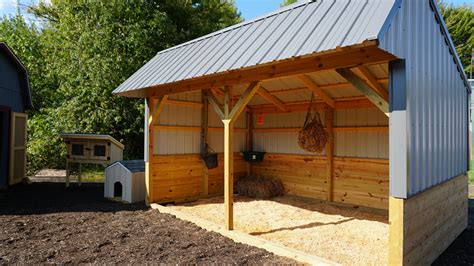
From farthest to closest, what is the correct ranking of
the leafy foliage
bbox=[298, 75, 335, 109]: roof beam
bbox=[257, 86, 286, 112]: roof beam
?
1. the leafy foliage
2. bbox=[257, 86, 286, 112]: roof beam
3. bbox=[298, 75, 335, 109]: roof beam

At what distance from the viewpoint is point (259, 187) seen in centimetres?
749

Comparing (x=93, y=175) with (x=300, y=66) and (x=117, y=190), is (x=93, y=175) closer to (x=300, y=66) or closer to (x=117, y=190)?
(x=117, y=190)

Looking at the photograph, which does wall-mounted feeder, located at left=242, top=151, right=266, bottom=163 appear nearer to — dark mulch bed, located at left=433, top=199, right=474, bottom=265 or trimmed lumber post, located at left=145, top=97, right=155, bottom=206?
trimmed lumber post, located at left=145, top=97, right=155, bottom=206

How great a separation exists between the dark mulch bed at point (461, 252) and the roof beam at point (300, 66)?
265 cm

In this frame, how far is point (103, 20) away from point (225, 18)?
308 inches

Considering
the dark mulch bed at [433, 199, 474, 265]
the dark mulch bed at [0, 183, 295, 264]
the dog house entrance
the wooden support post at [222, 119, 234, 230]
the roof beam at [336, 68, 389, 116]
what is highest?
the roof beam at [336, 68, 389, 116]

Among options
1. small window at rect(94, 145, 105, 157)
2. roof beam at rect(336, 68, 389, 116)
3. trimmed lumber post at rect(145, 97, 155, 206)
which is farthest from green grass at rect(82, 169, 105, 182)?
roof beam at rect(336, 68, 389, 116)

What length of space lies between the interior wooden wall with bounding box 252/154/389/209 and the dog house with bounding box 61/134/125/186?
12.1 feet

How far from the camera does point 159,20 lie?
12.4m

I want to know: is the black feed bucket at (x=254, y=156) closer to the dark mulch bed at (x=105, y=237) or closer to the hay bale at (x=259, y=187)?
the hay bale at (x=259, y=187)

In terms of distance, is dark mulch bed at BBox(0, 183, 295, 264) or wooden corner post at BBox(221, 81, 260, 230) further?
wooden corner post at BBox(221, 81, 260, 230)

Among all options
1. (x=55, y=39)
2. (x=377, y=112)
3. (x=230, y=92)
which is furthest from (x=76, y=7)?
(x=377, y=112)

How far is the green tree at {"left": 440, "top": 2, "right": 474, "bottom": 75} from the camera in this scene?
68.4 ft

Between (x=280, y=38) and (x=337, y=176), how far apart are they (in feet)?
12.8
